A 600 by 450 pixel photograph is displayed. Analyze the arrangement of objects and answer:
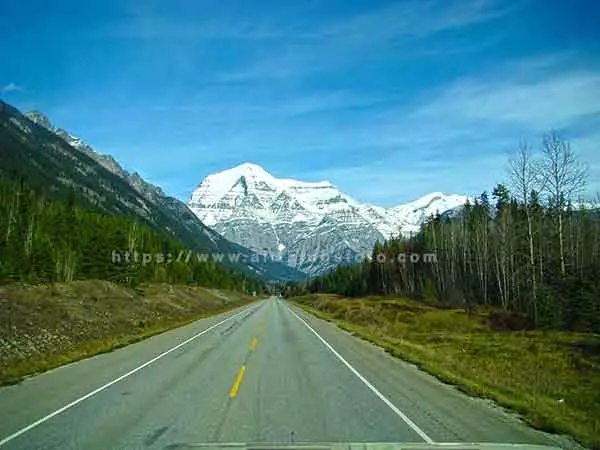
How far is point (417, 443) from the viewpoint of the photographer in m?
7.14

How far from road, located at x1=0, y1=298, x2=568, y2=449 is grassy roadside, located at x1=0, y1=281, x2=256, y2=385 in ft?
10.5

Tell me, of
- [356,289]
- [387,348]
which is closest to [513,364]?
[387,348]

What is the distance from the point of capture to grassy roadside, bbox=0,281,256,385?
62.3 ft

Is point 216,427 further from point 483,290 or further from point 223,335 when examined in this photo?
point 483,290

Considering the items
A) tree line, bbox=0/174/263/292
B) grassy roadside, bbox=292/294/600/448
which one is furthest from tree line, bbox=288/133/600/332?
tree line, bbox=0/174/263/292

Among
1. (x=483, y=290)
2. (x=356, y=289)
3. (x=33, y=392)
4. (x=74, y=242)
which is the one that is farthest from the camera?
(x=356, y=289)

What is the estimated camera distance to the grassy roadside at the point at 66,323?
1898 centimetres

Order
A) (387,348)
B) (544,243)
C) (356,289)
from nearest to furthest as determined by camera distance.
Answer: (387,348) < (544,243) < (356,289)

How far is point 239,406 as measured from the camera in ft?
32.4

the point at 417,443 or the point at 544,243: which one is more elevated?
the point at 544,243

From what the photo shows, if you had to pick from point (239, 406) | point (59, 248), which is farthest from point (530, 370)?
point (59, 248)

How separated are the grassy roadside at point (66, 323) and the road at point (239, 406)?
3193 millimetres

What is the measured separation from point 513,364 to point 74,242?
71.3 metres

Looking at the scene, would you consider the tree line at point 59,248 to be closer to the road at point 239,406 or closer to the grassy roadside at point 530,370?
the grassy roadside at point 530,370
